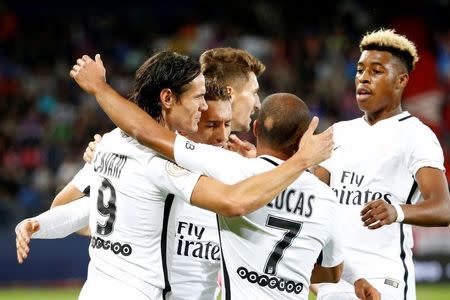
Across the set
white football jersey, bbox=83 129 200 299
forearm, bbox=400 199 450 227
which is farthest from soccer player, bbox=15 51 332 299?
forearm, bbox=400 199 450 227

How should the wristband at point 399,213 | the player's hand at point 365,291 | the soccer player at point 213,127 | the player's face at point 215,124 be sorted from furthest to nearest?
the player's face at point 215,124 < the soccer player at point 213,127 < the player's hand at point 365,291 < the wristband at point 399,213

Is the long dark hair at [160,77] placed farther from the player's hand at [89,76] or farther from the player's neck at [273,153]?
the player's neck at [273,153]

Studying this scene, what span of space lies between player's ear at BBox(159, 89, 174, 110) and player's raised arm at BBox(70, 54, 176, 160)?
126 millimetres

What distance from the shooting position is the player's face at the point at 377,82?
19.1ft

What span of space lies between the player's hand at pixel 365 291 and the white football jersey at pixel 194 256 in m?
0.84

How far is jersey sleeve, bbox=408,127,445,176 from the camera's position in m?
5.50

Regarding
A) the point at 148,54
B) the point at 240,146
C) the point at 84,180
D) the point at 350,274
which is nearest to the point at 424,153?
the point at 350,274

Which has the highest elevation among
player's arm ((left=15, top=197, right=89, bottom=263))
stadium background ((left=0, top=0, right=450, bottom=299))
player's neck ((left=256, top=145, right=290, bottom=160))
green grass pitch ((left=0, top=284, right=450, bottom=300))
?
stadium background ((left=0, top=0, right=450, bottom=299))

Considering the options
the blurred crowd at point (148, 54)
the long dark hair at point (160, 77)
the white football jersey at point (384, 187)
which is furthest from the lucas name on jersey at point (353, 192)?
the blurred crowd at point (148, 54)

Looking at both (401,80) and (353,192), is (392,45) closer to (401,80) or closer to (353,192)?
(401,80)

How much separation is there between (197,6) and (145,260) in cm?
1488

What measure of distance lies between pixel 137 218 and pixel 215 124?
126cm

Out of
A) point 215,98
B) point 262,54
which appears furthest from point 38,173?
point 215,98

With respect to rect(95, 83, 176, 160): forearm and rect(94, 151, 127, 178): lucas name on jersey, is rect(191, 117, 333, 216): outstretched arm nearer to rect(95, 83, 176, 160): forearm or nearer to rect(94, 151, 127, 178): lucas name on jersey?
rect(95, 83, 176, 160): forearm
